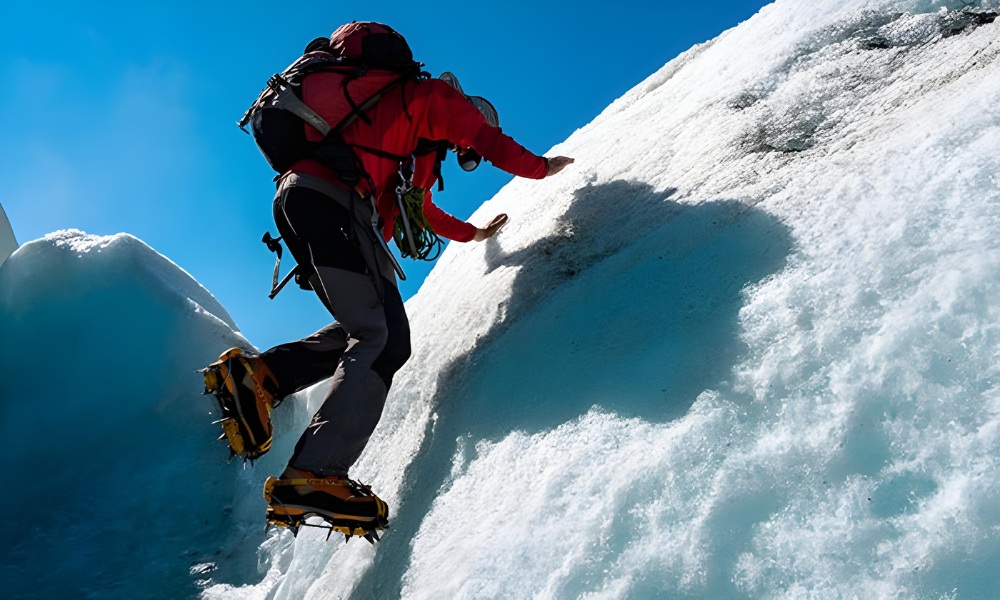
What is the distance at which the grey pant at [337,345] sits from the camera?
3174 millimetres

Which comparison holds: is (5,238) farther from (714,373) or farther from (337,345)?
(714,373)

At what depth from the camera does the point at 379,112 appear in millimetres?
3664

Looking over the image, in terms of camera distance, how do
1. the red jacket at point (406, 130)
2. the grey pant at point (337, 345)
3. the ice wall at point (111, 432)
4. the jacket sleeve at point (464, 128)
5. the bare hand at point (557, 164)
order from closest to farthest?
the grey pant at point (337, 345), the red jacket at point (406, 130), the jacket sleeve at point (464, 128), the bare hand at point (557, 164), the ice wall at point (111, 432)

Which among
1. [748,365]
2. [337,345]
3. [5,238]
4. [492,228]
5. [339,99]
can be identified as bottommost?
[748,365]

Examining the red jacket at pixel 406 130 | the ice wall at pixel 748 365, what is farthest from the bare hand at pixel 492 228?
the red jacket at pixel 406 130

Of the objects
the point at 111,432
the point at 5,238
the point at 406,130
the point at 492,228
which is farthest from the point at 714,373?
the point at 5,238

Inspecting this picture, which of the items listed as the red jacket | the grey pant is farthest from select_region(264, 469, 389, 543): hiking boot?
the red jacket

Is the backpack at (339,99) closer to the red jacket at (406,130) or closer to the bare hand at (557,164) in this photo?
the red jacket at (406,130)

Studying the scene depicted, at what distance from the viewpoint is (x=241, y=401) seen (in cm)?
354

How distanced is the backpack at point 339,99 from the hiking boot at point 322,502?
134 cm

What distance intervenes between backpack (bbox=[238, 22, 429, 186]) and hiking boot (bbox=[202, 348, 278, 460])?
3.13 feet

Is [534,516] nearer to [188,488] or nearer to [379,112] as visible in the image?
[379,112]

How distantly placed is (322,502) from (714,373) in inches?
61.3

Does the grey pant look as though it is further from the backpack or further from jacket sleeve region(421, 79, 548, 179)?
jacket sleeve region(421, 79, 548, 179)
